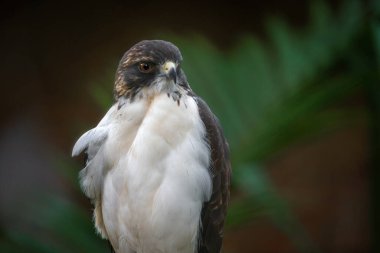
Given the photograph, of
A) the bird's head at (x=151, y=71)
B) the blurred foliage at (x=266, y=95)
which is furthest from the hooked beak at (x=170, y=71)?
the blurred foliage at (x=266, y=95)

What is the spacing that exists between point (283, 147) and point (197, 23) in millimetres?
3333

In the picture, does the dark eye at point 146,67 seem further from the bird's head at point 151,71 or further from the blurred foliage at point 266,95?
the blurred foliage at point 266,95

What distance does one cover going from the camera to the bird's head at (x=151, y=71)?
4242 millimetres

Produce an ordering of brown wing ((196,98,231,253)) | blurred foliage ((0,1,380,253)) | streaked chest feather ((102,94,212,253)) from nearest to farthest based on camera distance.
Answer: streaked chest feather ((102,94,212,253)) → brown wing ((196,98,231,253)) → blurred foliage ((0,1,380,253))

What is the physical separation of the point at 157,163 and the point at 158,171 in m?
0.03

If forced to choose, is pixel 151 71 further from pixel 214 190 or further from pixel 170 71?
pixel 214 190

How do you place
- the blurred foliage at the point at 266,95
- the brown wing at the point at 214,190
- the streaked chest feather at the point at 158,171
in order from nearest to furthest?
the streaked chest feather at the point at 158,171, the brown wing at the point at 214,190, the blurred foliage at the point at 266,95

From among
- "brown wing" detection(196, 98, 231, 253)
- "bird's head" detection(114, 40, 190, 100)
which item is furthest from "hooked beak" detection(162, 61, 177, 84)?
"brown wing" detection(196, 98, 231, 253)

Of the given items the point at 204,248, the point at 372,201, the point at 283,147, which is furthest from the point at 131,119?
the point at 372,201

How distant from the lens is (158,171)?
13.8 ft

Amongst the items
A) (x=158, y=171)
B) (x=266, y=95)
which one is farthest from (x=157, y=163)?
(x=266, y=95)

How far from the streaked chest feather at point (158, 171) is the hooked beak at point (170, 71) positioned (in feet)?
0.27

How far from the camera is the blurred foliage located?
496 cm

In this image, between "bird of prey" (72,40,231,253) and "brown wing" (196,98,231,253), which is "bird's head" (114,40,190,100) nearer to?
"bird of prey" (72,40,231,253)
